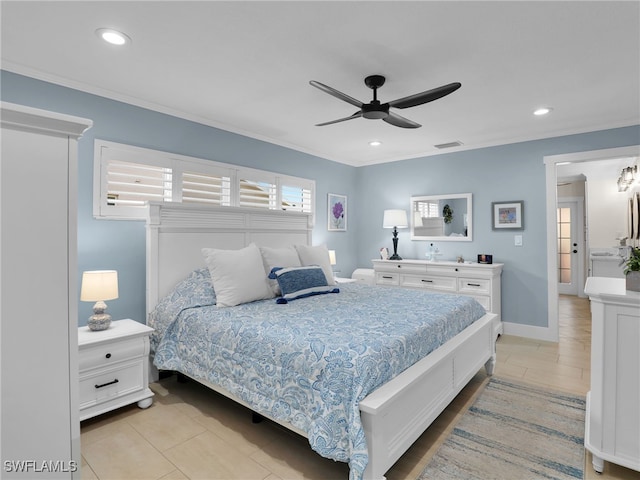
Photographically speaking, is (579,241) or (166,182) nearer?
(166,182)

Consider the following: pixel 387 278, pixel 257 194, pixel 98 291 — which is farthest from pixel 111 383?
pixel 387 278

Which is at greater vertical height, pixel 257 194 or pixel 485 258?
pixel 257 194

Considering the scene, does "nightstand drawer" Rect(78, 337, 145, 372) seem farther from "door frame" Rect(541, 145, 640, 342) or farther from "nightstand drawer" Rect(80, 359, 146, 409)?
"door frame" Rect(541, 145, 640, 342)

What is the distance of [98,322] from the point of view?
2561 millimetres

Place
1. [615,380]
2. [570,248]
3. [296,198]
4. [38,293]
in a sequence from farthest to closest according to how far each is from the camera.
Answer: [570,248]
[296,198]
[615,380]
[38,293]

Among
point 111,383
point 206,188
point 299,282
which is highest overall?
point 206,188

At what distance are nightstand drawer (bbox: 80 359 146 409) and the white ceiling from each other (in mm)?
2200

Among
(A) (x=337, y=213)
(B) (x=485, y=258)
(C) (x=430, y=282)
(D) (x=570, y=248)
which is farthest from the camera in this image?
(D) (x=570, y=248)

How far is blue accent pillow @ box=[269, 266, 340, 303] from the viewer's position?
9.86 ft

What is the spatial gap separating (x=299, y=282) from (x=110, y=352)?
150 cm

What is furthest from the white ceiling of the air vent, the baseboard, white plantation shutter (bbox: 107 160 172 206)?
the baseboard

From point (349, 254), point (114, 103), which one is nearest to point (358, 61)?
point (114, 103)

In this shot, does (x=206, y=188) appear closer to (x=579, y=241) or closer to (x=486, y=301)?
(x=486, y=301)

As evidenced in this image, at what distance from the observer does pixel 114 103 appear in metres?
3.04
